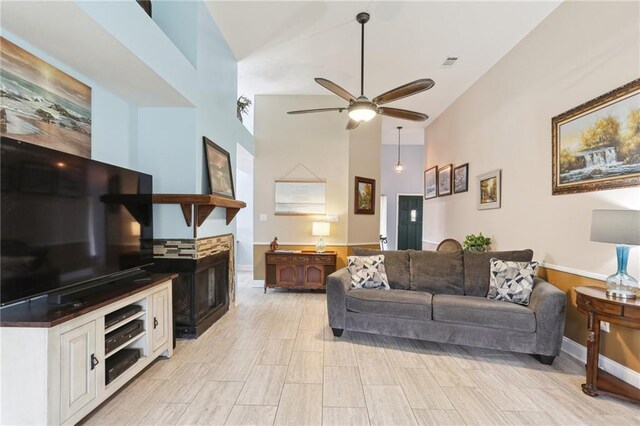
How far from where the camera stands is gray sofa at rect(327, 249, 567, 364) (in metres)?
2.61

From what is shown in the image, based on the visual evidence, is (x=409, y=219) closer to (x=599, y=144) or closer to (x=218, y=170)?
(x=599, y=144)

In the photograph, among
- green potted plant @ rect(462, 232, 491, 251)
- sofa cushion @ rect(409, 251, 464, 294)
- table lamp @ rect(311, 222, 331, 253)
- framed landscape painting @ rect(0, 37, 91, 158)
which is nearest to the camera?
framed landscape painting @ rect(0, 37, 91, 158)

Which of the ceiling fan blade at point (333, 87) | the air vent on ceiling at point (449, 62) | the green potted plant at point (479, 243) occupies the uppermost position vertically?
the air vent on ceiling at point (449, 62)

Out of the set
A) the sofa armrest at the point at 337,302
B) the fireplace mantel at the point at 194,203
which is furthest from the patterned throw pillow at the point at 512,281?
the fireplace mantel at the point at 194,203

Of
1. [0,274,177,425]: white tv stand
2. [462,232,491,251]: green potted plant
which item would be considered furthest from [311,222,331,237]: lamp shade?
[0,274,177,425]: white tv stand

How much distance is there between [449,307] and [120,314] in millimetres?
2723

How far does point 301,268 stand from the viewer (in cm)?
500

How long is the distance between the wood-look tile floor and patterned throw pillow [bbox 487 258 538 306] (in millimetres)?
528

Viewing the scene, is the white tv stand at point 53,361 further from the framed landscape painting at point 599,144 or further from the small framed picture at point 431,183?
the small framed picture at point 431,183

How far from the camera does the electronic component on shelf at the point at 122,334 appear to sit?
1.99m

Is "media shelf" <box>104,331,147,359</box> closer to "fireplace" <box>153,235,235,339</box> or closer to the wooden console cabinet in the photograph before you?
"fireplace" <box>153,235,235,339</box>

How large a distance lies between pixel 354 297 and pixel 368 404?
1.17m

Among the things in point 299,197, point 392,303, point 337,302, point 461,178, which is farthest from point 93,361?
point 461,178

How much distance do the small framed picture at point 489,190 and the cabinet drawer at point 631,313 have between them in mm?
2174
